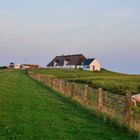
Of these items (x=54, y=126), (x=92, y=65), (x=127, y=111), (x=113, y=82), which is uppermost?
(x=92, y=65)

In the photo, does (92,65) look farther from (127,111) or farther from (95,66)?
(127,111)

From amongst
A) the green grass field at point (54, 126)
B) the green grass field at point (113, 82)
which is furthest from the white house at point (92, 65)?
the green grass field at point (54, 126)

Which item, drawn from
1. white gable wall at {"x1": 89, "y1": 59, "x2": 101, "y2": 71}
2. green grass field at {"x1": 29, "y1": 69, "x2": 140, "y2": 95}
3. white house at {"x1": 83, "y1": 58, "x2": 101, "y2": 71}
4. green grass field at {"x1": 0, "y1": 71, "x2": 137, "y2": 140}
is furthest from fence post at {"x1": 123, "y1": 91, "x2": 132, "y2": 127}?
white gable wall at {"x1": 89, "y1": 59, "x2": 101, "y2": 71}

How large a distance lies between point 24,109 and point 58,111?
1.73m

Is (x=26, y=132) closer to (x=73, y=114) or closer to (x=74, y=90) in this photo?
(x=73, y=114)

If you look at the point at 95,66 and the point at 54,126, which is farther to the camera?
the point at 95,66

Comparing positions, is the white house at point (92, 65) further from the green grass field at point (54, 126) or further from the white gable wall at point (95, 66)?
the green grass field at point (54, 126)

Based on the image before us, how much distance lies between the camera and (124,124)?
1933 centimetres

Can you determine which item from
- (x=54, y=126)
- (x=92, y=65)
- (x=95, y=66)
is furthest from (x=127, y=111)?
(x=95, y=66)

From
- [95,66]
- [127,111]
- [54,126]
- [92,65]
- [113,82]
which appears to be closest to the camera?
[54,126]

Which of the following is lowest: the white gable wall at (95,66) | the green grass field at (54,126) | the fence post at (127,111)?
the green grass field at (54,126)

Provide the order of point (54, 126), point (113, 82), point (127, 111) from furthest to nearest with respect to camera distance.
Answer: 1. point (113, 82)
2. point (127, 111)
3. point (54, 126)

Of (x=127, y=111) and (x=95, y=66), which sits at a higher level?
(x=95, y=66)

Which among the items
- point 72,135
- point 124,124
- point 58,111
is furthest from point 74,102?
point 72,135
